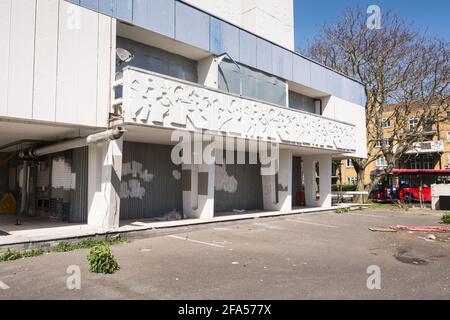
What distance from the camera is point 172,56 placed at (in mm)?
14727

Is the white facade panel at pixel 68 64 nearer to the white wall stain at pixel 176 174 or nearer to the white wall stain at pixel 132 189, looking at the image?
the white wall stain at pixel 132 189

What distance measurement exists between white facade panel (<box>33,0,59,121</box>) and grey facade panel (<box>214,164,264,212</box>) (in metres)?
9.27

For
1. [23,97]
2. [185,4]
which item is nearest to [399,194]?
[185,4]

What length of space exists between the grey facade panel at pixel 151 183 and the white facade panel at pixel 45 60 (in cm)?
418

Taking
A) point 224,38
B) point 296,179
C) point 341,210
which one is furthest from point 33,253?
point 296,179

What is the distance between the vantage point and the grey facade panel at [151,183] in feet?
45.4

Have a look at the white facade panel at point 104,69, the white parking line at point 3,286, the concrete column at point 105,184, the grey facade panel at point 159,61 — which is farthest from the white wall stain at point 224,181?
the white parking line at point 3,286

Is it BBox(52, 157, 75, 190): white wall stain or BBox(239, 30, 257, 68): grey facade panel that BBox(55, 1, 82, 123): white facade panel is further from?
BBox(239, 30, 257, 68): grey facade panel

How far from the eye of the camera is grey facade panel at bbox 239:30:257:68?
16172mm

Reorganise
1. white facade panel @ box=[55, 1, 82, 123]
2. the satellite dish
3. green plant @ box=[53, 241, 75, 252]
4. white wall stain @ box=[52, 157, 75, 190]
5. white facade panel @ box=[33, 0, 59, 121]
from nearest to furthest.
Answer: green plant @ box=[53, 241, 75, 252]
white facade panel @ box=[33, 0, 59, 121]
white facade panel @ box=[55, 1, 82, 123]
the satellite dish
white wall stain @ box=[52, 157, 75, 190]

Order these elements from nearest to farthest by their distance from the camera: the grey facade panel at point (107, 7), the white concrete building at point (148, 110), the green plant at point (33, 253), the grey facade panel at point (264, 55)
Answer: the green plant at point (33, 253)
the white concrete building at point (148, 110)
the grey facade panel at point (107, 7)
the grey facade panel at point (264, 55)

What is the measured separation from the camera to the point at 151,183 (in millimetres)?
14531

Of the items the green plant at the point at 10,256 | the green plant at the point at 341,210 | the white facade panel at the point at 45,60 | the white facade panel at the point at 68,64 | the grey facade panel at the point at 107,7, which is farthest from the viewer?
the green plant at the point at 341,210

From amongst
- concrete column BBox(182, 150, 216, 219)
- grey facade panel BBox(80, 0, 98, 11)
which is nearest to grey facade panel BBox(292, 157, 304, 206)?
concrete column BBox(182, 150, 216, 219)
